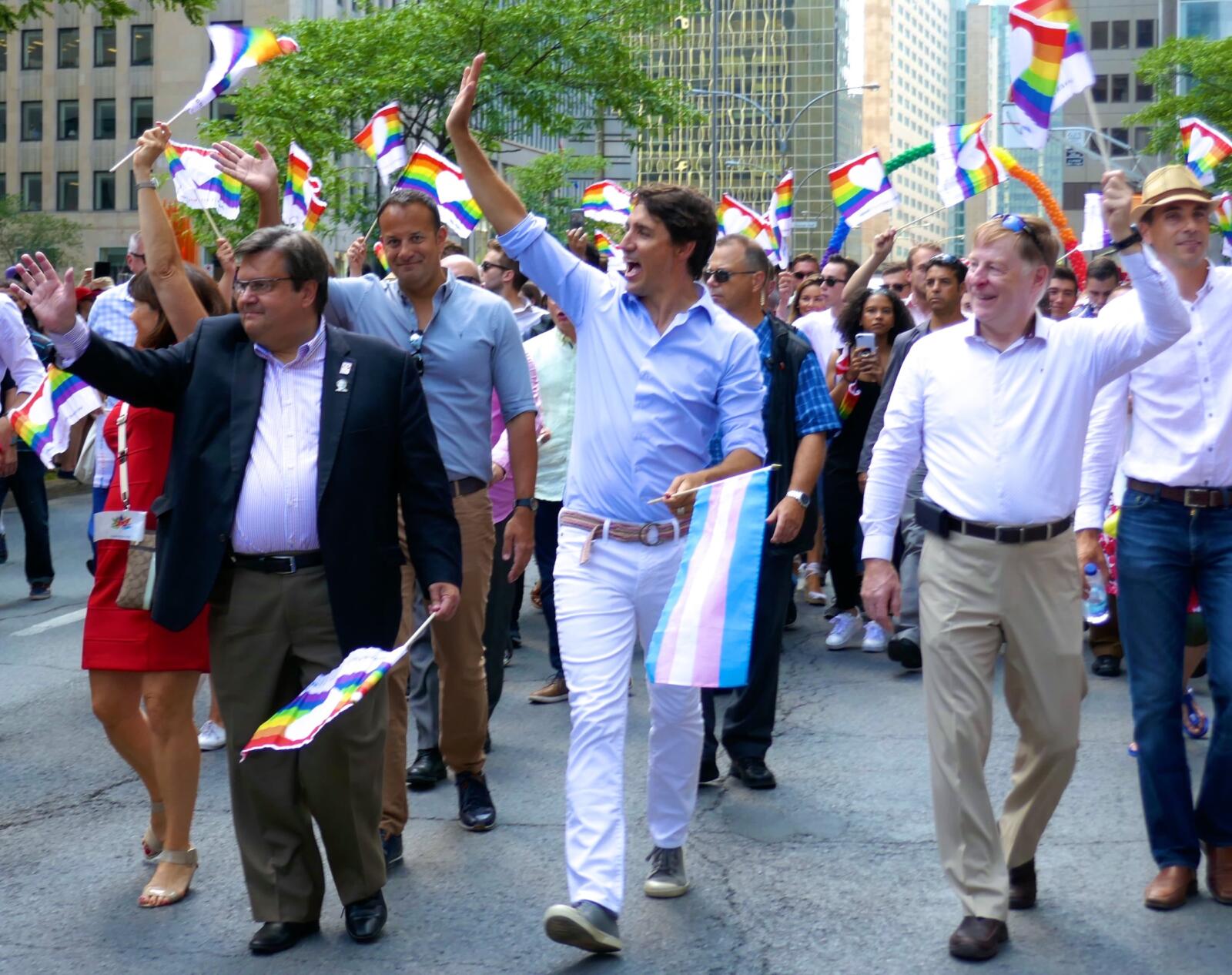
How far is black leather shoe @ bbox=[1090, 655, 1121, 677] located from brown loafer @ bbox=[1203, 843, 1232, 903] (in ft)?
12.4

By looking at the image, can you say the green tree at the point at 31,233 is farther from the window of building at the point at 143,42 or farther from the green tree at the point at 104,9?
the green tree at the point at 104,9

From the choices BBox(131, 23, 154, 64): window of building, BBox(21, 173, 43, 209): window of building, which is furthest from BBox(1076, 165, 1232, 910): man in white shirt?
BBox(21, 173, 43, 209): window of building

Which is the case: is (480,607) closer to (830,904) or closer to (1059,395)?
(830,904)

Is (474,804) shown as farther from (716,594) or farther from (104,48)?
(104,48)

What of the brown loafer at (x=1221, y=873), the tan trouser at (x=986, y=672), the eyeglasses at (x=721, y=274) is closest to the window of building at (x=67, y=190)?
the eyeglasses at (x=721, y=274)

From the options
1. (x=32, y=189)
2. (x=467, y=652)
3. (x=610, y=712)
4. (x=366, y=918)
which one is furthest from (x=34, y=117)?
(x=610, y=712)

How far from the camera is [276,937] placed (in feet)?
15.6

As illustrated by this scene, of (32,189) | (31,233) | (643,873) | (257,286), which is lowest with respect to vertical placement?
(643,873)

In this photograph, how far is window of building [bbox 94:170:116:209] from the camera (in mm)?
63562

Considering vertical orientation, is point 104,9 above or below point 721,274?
above

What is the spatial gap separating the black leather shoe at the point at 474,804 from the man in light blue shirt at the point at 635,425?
3.12 ft

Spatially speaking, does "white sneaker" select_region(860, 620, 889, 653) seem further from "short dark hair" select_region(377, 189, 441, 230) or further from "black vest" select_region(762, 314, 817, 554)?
"short dark hair" select_region(377, 189, 441, 230)

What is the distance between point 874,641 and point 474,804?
13.7 feet

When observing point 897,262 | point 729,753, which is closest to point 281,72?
point 897,262
